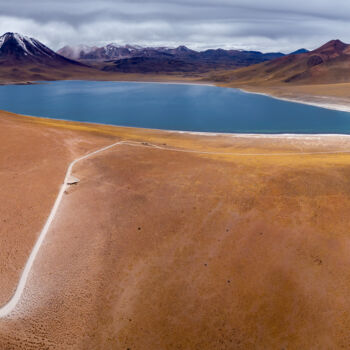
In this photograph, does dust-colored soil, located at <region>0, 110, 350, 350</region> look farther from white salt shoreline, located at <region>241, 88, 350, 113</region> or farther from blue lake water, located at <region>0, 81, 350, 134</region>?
white salt shoreline, located at <region>241, 88, 350, 113</region>

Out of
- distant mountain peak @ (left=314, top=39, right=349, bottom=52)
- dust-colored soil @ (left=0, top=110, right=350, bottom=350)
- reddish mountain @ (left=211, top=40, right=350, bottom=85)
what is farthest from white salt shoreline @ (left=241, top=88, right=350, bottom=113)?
distant mountain peak @ (left=314, top=39, right=349, bottom=52)

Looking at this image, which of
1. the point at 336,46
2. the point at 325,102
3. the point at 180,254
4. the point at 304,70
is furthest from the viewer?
the point at 336,46

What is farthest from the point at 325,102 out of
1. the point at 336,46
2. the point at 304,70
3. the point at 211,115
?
the point at 336,46

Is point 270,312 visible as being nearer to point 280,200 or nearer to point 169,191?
point 280,200

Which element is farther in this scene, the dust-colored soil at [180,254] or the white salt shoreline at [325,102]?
the white salt shoreline at [325,102]

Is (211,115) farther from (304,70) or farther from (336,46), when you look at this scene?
(336,46)

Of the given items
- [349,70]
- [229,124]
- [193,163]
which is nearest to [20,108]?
[229,124]

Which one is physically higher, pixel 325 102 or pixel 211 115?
pixel 325 102

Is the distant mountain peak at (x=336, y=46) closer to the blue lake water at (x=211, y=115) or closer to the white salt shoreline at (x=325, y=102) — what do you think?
the white salt shoreline at (x=325, y=102)

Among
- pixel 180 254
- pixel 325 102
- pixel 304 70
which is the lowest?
pixel 180 254

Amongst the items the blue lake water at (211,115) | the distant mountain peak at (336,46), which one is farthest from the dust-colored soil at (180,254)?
the distant mountain peak at (336,46)
